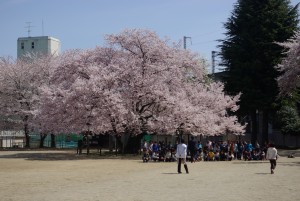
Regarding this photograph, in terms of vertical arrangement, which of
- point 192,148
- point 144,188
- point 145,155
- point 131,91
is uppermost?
point 131,91

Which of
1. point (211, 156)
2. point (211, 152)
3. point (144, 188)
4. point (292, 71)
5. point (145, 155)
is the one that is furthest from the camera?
point (292, 71)

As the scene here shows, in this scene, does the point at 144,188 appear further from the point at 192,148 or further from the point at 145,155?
the point at 192,148

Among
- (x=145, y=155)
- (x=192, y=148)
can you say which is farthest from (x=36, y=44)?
(x=192, y=148)

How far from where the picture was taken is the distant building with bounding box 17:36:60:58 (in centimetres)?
10719

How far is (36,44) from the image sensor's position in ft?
354

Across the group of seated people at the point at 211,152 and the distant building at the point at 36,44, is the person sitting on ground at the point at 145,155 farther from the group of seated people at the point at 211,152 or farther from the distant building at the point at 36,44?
the distant building at the point at 36,44

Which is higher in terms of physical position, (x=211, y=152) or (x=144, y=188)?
(x=211, y=152)

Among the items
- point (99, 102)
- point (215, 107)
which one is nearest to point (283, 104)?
point (215, 107)

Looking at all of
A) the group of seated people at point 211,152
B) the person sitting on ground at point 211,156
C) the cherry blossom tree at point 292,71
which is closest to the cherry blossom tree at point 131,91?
the group of seated people at point 211,152

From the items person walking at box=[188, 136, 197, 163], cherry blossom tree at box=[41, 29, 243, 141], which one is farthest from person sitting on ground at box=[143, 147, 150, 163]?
cherry blossom tree at box=[41, 29, 243, 141]

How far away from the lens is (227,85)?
45.3m

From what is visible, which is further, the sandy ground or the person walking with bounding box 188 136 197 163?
the person walking with bounding box 188 136 197 163

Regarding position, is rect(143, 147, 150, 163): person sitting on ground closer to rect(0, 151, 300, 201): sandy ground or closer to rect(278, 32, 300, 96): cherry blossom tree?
rect(0, 151, 300, 201): sandy ground

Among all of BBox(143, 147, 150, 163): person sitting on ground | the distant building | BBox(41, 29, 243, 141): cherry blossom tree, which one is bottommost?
BBox(143, 147, 150, 163): person sitting on ground
